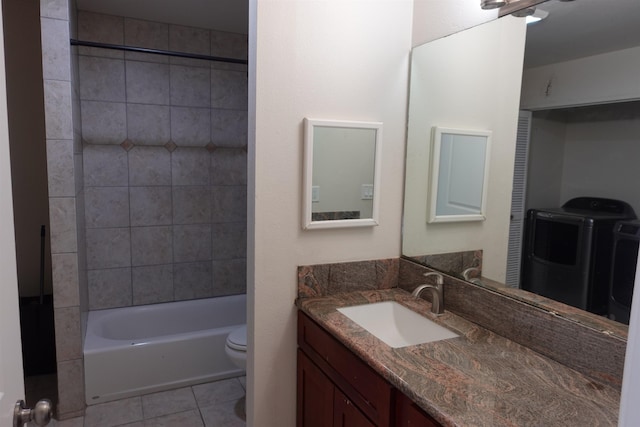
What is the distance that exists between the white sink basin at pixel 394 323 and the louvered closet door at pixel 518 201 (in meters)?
0.34

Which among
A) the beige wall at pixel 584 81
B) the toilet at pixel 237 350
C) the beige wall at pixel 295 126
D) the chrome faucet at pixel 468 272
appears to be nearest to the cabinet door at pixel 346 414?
the beige wall at pixel 295 126

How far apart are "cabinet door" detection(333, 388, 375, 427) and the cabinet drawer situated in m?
0.02

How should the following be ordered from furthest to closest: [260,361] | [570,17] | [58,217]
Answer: [58,217], [260,361], [570,17]

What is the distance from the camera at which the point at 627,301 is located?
121 cm

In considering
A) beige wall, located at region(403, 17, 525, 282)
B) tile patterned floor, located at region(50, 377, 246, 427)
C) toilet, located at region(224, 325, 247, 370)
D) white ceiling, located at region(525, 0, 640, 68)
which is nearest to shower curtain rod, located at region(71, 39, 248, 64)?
beige wall, located at region(403, 17, 525, 282)

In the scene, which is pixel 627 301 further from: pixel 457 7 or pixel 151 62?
pixel 151 62

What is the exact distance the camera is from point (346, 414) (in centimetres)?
154

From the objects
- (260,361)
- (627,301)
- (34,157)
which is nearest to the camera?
(627,301)

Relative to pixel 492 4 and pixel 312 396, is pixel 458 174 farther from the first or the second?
pixel 312 396

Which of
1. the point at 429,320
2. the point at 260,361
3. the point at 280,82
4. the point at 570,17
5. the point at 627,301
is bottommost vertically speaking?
the point at 260,361

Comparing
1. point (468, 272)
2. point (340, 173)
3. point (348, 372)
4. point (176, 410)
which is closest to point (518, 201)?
point (468, 272)

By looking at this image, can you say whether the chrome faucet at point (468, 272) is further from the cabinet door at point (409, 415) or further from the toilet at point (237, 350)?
the toilet at point (237, 350)

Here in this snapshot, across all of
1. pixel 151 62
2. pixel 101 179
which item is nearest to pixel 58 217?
pixel 101 179

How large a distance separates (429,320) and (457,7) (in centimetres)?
129
